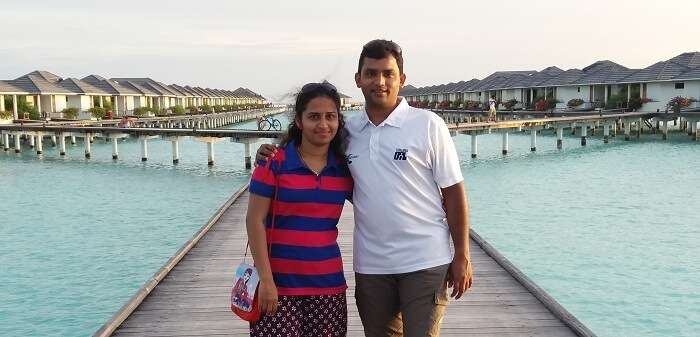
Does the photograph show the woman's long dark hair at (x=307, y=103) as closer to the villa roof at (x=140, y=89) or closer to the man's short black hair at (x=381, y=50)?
the man's short black hair at (x=381, y=50)

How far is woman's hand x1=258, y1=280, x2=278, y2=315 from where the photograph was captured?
254 cm

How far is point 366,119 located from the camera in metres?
2.76

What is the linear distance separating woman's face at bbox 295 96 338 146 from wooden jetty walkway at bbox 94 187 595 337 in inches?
105

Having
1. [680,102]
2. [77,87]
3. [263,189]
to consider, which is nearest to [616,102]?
[680,102]

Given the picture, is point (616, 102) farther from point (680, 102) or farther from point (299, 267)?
point (299, 267)

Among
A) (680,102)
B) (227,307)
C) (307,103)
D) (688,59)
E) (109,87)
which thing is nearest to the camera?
(307,103)

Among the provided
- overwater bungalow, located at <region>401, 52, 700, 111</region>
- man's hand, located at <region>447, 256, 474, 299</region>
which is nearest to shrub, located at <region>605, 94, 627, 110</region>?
overwater bungalow, located at <region>401, 52, 700, 111</region>

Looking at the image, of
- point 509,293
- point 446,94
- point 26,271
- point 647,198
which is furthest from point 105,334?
point 446,94

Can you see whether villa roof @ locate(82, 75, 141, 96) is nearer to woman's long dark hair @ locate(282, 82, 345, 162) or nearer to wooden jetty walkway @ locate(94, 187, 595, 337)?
wooden jetty walkway @ locate(94, 187, 595, 337)

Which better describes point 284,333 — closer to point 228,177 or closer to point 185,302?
point 185,302

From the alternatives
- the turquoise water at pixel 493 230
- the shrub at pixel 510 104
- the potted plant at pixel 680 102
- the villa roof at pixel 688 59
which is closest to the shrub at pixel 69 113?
the turquoise water at pixel 493 230

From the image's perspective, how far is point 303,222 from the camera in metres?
2.58

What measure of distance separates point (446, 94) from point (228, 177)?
63113mm

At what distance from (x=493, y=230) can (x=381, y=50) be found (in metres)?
11.4
